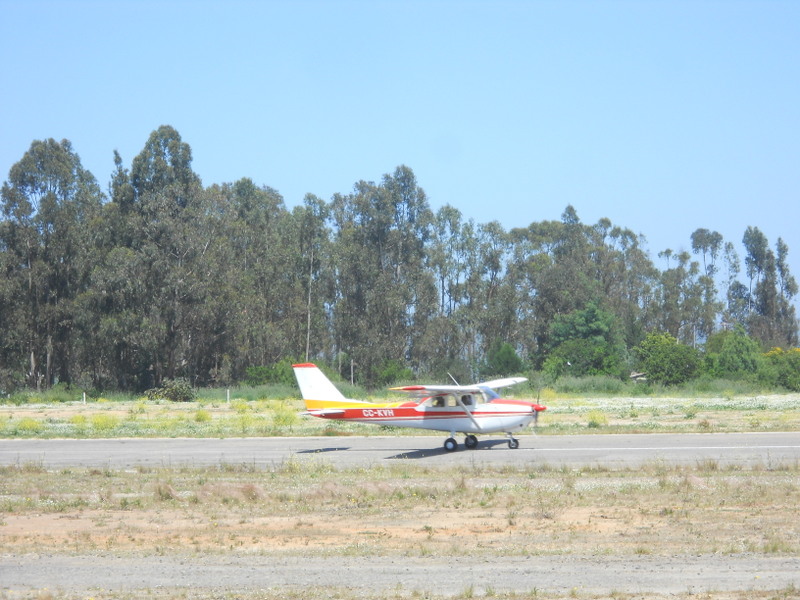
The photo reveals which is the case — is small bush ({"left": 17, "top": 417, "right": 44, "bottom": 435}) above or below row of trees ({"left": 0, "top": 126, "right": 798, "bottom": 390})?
below

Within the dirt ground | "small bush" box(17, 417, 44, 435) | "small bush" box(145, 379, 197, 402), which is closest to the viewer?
the dirt ground

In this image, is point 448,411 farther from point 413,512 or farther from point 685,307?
point 685,307

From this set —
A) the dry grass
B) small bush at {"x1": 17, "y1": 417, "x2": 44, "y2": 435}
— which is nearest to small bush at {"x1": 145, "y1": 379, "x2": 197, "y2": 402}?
small bush at {"x1": 17, "y1": 417, "x2": 44, "y2": 435}

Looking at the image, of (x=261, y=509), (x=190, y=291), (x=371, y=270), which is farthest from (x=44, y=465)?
(x=371, y=270)

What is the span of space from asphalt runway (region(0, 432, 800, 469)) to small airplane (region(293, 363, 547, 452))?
719mm

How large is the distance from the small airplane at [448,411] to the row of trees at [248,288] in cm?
3352

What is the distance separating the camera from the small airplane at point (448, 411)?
26.0 m

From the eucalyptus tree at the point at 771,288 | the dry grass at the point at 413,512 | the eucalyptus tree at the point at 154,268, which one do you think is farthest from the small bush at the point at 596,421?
the eucalyptus tree at the point at 771,288

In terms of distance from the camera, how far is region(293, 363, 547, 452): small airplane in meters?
26.0

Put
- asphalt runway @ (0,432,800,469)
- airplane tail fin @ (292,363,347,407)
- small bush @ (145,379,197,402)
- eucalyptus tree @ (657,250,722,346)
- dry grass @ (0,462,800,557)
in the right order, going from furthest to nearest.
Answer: eucalyptus tree @ (657,250,722,346) < small bush @ (145,379,197,402) < airplane tail fin @ (292,363,347,407) < asphalt runway @ (0,432,800,469) < dry grass @ (0,462,800,557)

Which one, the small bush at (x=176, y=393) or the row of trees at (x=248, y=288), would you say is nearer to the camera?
the small bush at (x=176, y=393)

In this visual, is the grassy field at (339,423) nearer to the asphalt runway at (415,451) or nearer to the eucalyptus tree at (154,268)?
the asphalt runway at (415,451)

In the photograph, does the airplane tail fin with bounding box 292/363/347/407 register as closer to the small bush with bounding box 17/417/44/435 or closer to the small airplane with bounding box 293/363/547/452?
the small airplane with bounding box 293/363/547/452

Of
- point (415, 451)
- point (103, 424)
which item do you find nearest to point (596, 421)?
point (415, 451)
